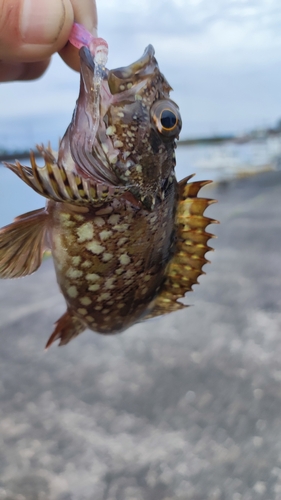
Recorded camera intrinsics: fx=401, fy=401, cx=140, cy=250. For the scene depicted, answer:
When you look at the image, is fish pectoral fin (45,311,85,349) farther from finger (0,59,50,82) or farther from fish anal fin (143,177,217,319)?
finger (0,59,50,82)

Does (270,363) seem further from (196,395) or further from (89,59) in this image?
(89,59)

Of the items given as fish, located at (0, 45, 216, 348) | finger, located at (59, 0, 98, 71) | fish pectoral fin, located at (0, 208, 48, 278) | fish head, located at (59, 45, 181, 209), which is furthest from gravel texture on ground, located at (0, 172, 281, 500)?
finger, located at (59, 0, 98, 71)

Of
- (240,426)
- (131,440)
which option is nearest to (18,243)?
(131,440)

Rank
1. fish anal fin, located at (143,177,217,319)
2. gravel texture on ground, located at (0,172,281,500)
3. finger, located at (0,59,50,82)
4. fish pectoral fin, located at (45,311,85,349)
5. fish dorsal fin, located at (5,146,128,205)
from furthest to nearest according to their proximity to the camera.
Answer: gravel texture on ground, located at (0,172,281,500)
finger, located at (0,59,50,82)
fish pectoral fin, located at (45,311,85,349)
fish anal fin, located at (143,177,217,319)
fish dorsal fin, located at (5,146,128,205)

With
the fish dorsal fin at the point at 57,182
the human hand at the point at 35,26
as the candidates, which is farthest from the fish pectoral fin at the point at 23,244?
the human hand at the point at 35,26

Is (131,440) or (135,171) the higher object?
(135,171)

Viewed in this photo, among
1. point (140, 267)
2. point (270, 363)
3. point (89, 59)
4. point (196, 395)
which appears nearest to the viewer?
point (89, 59)
